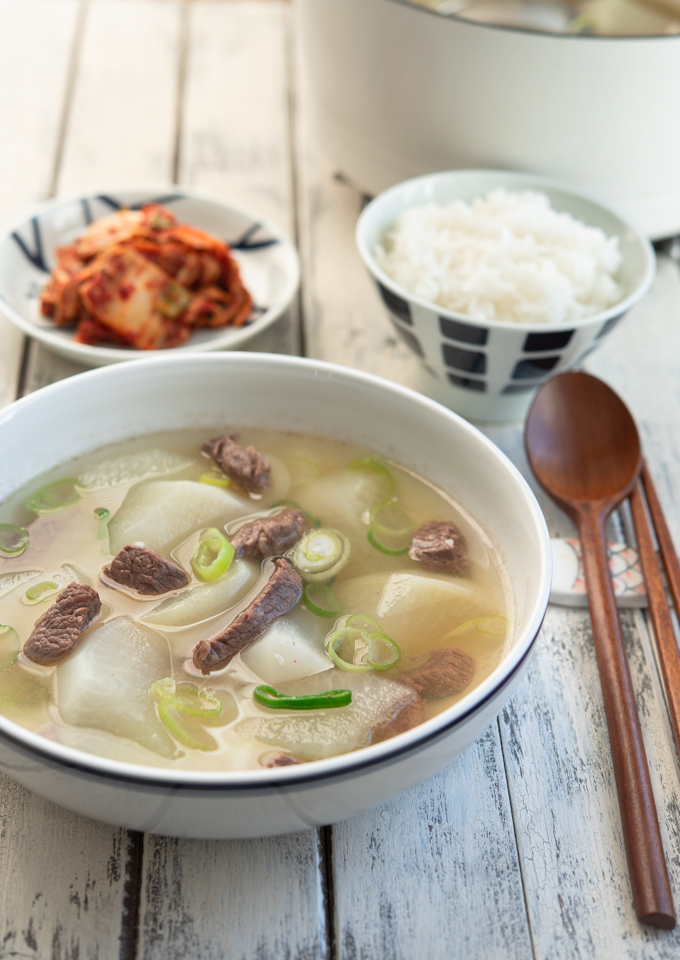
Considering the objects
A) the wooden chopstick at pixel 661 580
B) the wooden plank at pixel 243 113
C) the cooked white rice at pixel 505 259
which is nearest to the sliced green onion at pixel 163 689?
the wooden chopstick at pixel 661 580

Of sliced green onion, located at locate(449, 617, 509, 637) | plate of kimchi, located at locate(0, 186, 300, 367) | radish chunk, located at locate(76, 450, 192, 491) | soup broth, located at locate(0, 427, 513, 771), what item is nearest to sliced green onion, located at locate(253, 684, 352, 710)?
soup broth, located at locate(0, 427, 513, 771)

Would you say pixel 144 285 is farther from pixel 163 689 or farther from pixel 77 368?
pixel 163 689

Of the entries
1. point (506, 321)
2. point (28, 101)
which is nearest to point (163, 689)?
point (506, 321)

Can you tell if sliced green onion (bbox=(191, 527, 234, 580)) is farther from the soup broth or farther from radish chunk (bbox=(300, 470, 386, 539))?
radish chunk (bbox=(300, 470, 386, 539))

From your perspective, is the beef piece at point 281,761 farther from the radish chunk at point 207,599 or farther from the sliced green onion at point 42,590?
the sliced green onion at point 42,590

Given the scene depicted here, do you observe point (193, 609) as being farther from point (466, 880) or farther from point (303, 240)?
point (303, 240)

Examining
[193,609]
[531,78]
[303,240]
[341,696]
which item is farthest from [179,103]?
[341,696]
